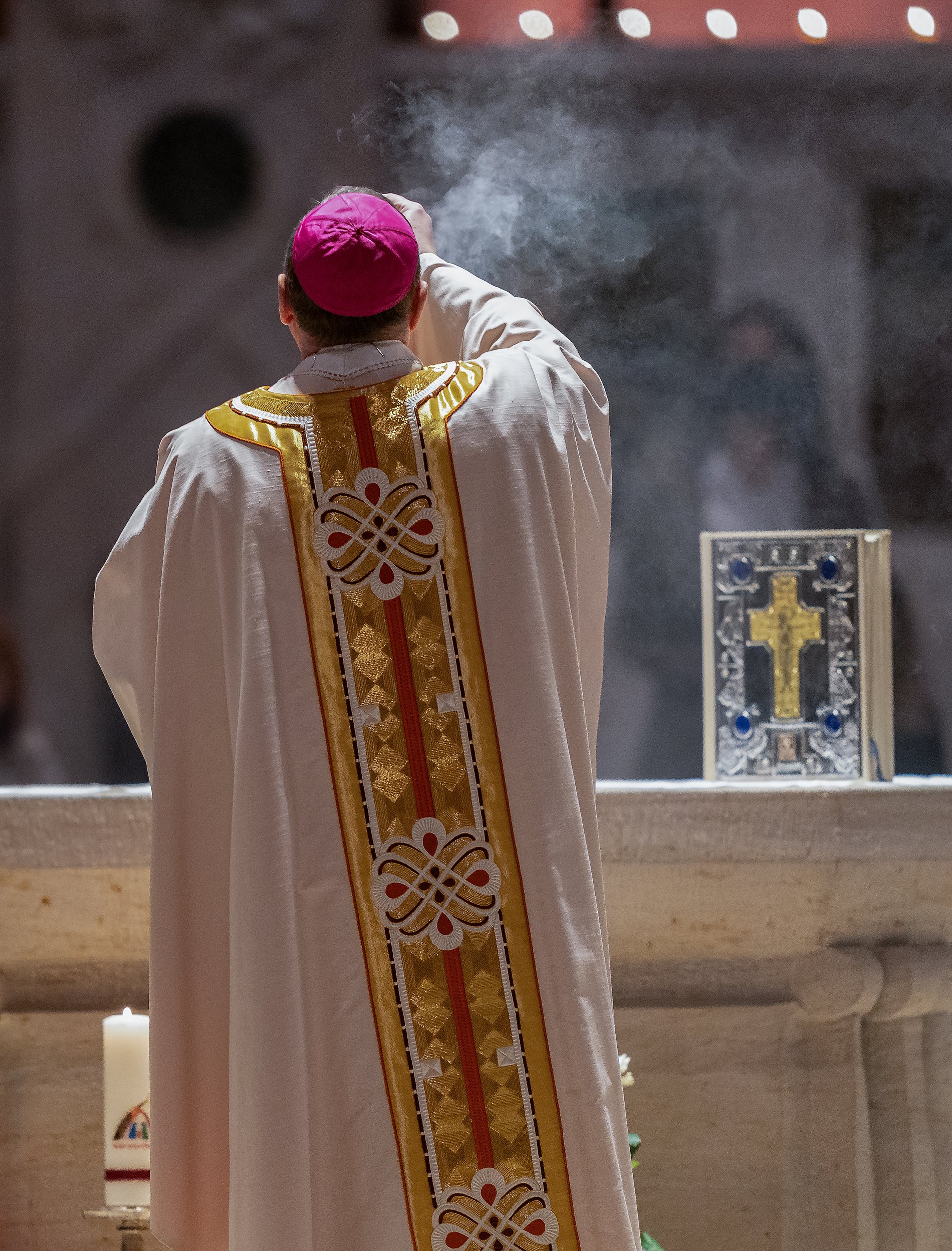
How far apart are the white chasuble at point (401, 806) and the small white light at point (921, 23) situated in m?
1.47

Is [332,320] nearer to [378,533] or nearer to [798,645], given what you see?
[378,533]

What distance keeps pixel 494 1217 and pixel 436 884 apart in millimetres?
400

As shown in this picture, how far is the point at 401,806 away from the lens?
5.01 ft

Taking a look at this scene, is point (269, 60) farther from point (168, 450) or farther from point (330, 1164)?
point (330, 1164)

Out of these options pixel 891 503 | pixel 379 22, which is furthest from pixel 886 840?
pixel 379 22

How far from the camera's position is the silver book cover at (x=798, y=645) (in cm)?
226

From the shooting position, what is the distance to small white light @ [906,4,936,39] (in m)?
2.47

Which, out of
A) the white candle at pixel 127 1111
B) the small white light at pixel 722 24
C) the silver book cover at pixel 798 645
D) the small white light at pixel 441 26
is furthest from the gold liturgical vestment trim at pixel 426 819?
the small white light at pixel 722 24

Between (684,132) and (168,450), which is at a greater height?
(684,132)

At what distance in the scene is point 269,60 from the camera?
2406 millimetres

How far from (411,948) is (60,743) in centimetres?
116

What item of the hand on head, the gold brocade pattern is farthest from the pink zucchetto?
the gold brocade pattern

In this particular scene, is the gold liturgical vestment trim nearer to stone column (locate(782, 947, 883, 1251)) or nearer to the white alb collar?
the white alb collar

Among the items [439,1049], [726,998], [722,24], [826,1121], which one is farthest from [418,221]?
[826,1121]
